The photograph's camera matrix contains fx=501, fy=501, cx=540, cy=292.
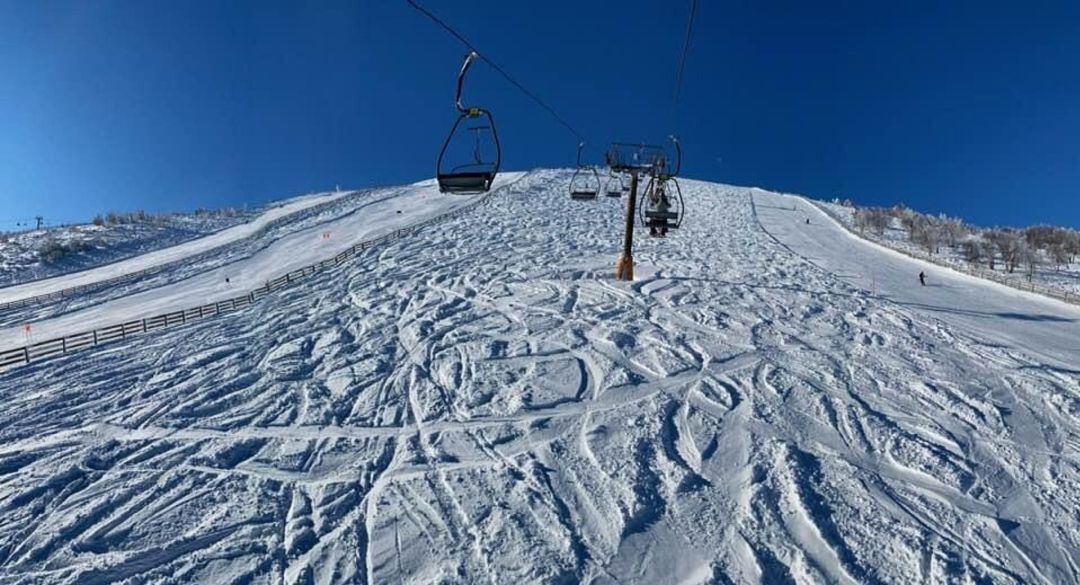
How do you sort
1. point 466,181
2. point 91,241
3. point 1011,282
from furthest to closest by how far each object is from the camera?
1. point 91,241
2. point 1011,282
3. point 466,181

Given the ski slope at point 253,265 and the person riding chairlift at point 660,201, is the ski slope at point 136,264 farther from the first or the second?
the person riding chairlift at point 660,201

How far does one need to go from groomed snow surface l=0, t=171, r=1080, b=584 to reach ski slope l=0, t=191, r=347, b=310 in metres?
24.5

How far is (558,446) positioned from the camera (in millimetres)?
10547

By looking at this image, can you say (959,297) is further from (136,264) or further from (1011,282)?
(136,264)

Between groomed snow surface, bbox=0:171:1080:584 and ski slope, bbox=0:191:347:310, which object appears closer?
groomed snow surface, bbox=0:171:1080:584

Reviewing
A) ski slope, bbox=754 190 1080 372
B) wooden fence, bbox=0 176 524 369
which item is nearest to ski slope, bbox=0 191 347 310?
wooden fence, bbox=0 176 524 369

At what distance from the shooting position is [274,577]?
744 centimetres

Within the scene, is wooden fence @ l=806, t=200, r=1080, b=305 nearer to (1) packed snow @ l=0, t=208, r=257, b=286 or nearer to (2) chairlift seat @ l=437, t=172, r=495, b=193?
(2) chairlift seat @ l=437, t=172, r=495, b=193

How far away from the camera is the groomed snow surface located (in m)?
7.81

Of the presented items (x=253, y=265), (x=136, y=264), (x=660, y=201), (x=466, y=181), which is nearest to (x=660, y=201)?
(x=660, y=201)

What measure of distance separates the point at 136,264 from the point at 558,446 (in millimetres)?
43789

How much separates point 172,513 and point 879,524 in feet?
39.5

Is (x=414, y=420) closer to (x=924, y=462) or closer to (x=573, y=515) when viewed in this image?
(x=573, y=515)

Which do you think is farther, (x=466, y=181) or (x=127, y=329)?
(x=127, y=329)
